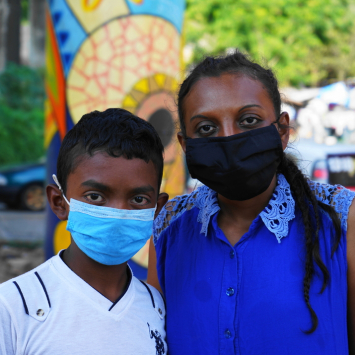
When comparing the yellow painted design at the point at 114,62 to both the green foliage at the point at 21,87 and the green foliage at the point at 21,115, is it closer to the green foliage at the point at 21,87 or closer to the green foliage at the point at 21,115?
the green foliage at the point at 21,115

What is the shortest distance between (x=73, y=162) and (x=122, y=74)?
2.79 metres

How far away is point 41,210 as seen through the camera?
10758mm

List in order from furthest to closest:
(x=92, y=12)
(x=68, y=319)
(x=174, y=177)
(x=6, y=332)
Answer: (x=174, y=177) → (x=92, y=12) → (x=68, y=319) → (x=6, y=332)

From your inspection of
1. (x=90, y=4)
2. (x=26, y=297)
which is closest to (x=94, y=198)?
(x=26, y=297)

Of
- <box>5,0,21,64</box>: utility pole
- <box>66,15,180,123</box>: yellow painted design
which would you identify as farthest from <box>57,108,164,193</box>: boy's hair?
<box>5,0,21,64</box>: utility pole

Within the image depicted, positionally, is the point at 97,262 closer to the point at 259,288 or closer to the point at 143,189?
the point at 143,189

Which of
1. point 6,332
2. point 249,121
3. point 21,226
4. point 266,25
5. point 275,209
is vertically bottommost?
point 21,226

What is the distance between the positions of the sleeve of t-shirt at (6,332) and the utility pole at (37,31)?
1185 cm


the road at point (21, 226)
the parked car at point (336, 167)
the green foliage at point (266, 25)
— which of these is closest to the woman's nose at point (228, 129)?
the parked car at point (336, 167)

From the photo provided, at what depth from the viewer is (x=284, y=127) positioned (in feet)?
6.28

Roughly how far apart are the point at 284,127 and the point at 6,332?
4.26ft

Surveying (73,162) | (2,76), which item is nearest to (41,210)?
(2,76)

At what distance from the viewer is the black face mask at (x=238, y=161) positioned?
177cm

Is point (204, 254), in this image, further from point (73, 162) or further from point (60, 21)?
point (60, 21)
